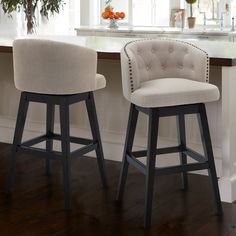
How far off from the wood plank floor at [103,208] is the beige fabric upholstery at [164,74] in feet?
2.11

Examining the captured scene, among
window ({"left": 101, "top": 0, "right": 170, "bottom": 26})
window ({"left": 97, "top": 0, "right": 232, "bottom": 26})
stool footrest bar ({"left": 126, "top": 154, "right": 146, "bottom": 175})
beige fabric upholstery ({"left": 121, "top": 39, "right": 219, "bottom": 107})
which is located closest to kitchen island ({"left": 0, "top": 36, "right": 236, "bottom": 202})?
beige fabric upholstery ({"left": 121, "top": 39, "right": 219, "bottom": 107})

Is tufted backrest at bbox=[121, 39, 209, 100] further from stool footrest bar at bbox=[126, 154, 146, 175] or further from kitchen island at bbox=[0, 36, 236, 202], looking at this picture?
A: stool footrest bar at bbox=[126, 154, 146, 175]

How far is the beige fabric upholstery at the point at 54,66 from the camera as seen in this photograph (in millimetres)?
3412

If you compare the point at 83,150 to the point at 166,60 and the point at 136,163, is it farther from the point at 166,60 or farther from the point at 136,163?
the point at 166,60

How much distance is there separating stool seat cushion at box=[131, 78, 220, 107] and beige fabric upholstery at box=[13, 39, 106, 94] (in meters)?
0.36

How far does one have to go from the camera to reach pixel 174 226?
3.23m

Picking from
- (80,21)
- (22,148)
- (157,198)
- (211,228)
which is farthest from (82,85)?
(80,21)

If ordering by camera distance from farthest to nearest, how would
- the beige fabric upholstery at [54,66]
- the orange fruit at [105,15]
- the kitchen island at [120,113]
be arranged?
the orange fruit at [105,15] < the kitchen island at [120,113] < the beige fabric upholstery at [54,66]

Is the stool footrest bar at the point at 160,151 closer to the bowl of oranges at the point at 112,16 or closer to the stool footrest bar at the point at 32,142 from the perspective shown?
the stool footrest bar at the point at 32,142

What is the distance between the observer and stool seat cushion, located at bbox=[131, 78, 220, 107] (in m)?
3.16

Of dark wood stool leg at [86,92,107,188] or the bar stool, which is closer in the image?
the bar stool

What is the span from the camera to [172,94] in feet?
10.4

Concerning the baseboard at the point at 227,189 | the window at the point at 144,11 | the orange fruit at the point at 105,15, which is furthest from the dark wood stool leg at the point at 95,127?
the window at the point at 144,11

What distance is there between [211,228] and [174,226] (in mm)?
193
